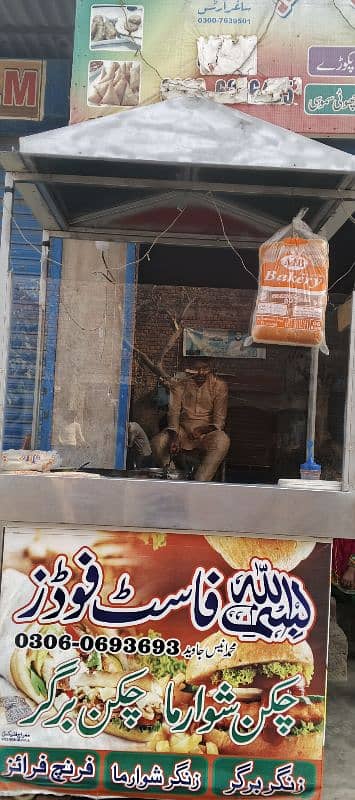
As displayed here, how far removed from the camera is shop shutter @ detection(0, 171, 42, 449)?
317 centimetres

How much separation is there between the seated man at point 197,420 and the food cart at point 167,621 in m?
1.03

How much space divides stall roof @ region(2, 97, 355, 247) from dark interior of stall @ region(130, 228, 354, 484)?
1.05 ft

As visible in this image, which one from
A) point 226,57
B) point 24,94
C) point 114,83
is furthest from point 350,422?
point 24,94

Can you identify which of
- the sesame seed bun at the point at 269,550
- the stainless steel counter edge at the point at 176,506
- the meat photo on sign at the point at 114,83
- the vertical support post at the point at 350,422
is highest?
the meat photo on sign at the point at 114,83

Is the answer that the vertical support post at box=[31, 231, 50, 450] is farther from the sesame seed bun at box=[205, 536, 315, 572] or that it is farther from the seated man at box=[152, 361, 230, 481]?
the sesame seed bun at box=[205, 536, 315, 572]

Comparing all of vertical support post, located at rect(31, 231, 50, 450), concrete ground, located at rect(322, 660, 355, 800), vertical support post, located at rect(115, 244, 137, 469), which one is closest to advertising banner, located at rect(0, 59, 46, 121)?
vertical support post, located at rect(31, 231, 50, 450)

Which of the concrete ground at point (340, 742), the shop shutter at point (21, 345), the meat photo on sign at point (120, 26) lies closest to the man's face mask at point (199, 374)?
the shop shutter at point (21, 345)

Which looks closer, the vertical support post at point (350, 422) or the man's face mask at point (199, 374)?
the vertical support post at point (350, 422)

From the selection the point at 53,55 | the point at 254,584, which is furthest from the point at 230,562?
the point at 53,55

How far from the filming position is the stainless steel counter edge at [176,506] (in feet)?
9.18

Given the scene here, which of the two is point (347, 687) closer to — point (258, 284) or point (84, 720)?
point (84, 720)

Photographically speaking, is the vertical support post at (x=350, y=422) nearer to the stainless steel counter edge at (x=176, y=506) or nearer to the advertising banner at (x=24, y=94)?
the stainless steel counter edge at (x=176, y=506)

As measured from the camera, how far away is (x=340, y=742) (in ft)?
11.5

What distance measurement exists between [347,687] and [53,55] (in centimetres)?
640
